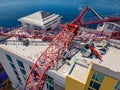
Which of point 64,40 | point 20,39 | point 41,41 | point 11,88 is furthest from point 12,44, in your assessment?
point 11,88

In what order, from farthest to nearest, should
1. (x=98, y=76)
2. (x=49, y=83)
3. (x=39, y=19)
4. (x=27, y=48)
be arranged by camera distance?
(x=39, y=19) → (x=27, y=48) → (x=49, y=83) → (x=98, y=76)

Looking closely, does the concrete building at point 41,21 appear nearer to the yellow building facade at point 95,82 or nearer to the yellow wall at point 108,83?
the yellow building facade at point 95,82

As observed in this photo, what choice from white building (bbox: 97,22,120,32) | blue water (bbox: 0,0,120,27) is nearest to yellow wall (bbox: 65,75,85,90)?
white building (bbox: 97,22,120,32)

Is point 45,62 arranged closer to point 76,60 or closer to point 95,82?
point 76,60

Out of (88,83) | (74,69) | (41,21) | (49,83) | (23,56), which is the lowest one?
(49,83)

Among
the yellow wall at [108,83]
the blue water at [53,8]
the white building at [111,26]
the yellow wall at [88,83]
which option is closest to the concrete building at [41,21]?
the white building at [111,26]

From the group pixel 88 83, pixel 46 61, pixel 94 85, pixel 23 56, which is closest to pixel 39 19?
pixel 23 56
